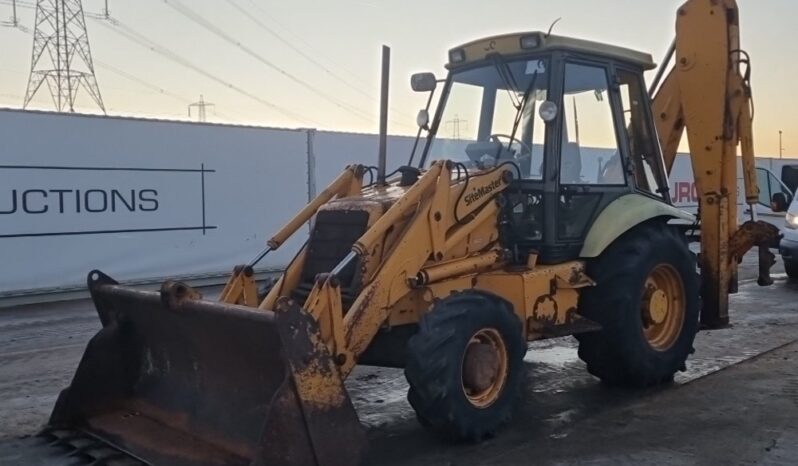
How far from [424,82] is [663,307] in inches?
105

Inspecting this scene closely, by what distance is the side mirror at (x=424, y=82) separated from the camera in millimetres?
7008

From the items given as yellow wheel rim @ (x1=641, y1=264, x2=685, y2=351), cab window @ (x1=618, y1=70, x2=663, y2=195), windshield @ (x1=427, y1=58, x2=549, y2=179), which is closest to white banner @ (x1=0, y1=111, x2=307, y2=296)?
windshield @ (x1=427, y1=58, x2=549, y2=179)

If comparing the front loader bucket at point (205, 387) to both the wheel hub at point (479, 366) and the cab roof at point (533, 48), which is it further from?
the cab roof at point (533, 48)

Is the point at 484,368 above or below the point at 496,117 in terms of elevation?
below

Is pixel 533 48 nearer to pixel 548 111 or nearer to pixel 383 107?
pixel 548 111

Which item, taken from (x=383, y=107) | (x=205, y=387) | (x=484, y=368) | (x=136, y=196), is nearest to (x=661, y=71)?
(x=383, y=107)

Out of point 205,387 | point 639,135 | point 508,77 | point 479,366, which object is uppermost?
point 508,77

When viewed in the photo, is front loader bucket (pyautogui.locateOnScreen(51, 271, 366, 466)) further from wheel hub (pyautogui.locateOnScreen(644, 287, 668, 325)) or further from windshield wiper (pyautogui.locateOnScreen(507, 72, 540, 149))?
wheel hub (pyautogui.locateOnScreen(644, 287, 668, 325))

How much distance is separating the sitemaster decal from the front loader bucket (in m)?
7.46

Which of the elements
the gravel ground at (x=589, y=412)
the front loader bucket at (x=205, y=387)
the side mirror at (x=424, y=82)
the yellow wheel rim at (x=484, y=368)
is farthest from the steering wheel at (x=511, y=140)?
the front loader bucket at (x=205, y=387)

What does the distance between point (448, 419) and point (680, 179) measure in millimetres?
18068

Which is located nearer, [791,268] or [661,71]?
[661,71]

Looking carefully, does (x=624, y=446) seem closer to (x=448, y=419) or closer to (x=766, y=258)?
(x=448, y=419)

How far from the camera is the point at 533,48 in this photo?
20.6 feet
